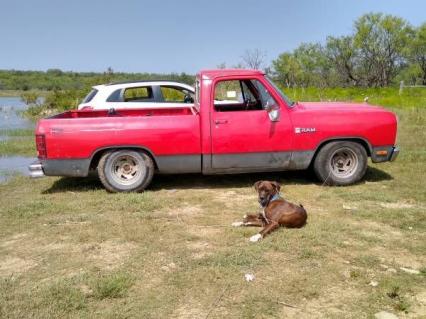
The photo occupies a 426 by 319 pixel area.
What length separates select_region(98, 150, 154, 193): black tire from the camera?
6.84 metres

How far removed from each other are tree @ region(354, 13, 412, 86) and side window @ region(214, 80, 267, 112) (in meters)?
45.0

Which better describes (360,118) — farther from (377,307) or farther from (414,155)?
(377,307)

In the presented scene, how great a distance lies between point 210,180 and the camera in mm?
7883

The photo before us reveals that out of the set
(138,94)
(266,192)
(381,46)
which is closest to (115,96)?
(138,94)

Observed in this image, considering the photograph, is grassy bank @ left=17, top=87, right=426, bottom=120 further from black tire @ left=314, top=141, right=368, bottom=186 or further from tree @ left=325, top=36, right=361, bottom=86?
tree @ left=325, top=36, right=361, bottom=86

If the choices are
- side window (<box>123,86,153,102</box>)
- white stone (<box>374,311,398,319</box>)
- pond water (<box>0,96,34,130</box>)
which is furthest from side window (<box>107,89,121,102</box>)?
pond water (<box>0,96,34,130</box>)

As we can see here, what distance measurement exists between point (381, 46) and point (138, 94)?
147ft

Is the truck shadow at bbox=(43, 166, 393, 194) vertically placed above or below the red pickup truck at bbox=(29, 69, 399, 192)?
below

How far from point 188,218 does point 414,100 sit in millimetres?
22743

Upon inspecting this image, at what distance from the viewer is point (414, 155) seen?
9.35 metres

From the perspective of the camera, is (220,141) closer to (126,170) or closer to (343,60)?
(126,170)

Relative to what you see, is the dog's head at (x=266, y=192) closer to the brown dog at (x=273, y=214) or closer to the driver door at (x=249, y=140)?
the brown dog at (x=273, y=214)

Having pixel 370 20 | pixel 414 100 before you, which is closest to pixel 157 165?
pixel 414 100

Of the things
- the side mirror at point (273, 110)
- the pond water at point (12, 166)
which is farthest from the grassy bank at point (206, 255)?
the pond water at point (12, 166)
